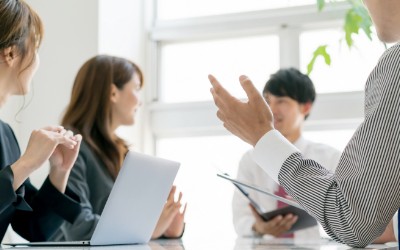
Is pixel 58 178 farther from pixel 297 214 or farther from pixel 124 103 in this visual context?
pixel 124 103

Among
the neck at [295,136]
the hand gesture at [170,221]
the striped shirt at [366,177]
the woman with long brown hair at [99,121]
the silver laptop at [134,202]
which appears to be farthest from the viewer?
the neck at [295,136]

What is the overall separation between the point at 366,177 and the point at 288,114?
2.36 m

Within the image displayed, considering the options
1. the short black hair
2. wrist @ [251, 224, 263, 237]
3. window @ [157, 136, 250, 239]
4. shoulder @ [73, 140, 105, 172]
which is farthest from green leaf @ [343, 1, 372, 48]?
shoulder @ [73, 140, 105, 172]

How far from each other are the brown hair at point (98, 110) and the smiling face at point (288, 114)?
903 mm

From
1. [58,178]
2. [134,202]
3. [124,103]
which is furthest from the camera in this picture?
[124,103]

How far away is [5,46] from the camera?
199 centimetres

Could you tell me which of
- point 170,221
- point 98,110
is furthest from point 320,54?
point 170,221

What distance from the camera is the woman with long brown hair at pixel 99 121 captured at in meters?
2.90

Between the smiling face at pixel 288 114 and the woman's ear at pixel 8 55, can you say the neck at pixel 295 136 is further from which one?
the woman's ear at pixel 8 55

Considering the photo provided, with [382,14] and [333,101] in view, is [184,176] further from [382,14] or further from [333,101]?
[382,14]

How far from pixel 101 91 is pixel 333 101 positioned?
1433mm

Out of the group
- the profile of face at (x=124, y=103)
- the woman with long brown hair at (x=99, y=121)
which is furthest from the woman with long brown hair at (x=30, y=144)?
the profile of face at (x=124, y=103)

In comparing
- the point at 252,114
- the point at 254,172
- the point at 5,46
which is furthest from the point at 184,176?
the point at 252,114

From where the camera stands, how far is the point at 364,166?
52.2 inches
